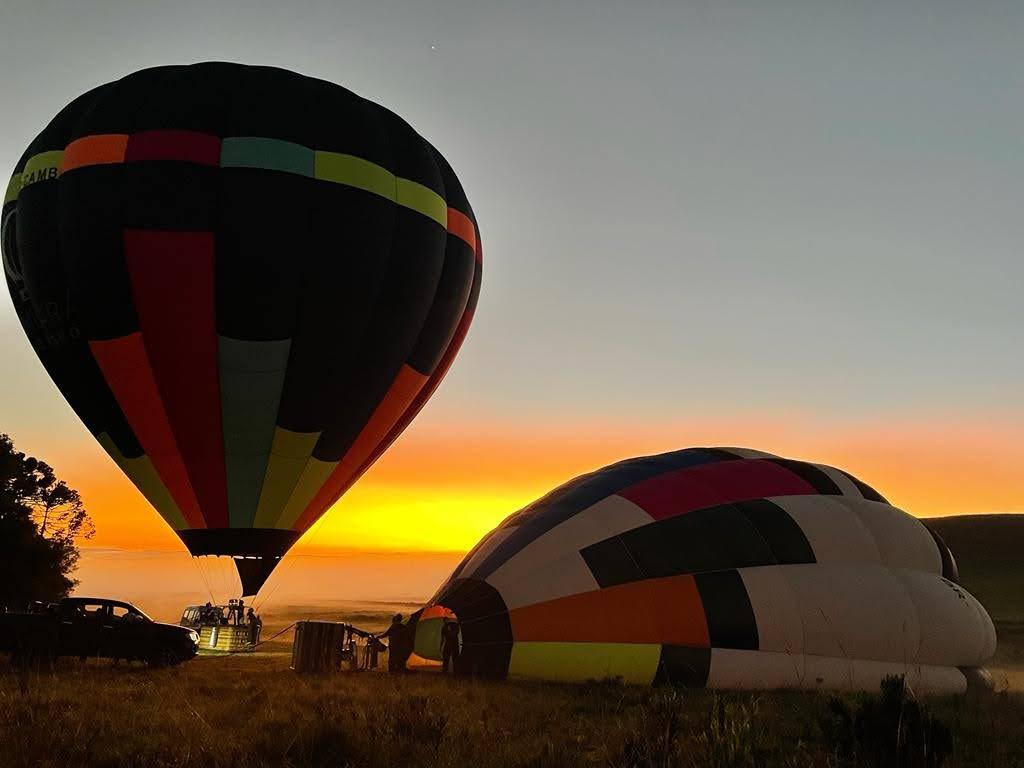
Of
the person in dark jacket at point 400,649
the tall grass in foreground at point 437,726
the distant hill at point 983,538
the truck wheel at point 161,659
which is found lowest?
the truck wheel at point 161,659

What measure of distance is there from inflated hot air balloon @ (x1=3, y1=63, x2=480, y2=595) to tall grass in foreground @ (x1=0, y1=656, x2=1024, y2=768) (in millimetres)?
7033

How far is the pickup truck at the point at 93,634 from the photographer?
16828mm

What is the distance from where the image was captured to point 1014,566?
2491 inches

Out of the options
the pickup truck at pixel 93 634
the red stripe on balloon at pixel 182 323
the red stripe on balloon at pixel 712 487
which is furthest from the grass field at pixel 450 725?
the red stripe on balloon at pixel 182 323

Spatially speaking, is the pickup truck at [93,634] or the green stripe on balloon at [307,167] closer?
the pickup truck at [93,634]

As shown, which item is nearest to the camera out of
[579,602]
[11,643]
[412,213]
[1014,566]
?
[579,602]

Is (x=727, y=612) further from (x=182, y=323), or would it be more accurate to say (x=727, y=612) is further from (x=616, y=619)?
(x=182, y=323)

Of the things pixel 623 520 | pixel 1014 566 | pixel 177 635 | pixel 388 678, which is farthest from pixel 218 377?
pixel 1014 566

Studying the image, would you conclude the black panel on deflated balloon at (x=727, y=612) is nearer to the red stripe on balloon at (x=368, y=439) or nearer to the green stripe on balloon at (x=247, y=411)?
the red stripe on balloon at (x=368, y=439)

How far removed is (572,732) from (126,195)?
15051 mm

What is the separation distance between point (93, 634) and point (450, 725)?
1080cm

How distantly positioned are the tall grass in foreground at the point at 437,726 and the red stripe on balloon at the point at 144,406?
6.85m

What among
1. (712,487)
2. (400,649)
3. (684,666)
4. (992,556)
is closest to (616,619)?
(684,666)

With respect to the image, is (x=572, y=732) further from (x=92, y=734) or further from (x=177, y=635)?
(x=177, y=635)
